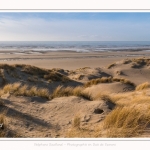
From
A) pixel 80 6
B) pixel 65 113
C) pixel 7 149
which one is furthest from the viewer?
pixel 65 113

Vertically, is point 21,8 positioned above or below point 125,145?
above

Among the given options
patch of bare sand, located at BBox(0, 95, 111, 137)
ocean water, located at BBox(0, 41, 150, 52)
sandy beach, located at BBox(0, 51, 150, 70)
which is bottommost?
sandy beach, located at BBox(0, 51, 150, 70)

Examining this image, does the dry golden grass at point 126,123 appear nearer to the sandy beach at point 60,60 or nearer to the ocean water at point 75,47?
the sandy beach at point 60,60

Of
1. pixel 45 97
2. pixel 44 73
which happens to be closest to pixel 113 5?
pixel 45 97

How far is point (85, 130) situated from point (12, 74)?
961cm

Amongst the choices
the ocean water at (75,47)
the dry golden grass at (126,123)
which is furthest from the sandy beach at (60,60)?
the dry golden grass at (126,123)

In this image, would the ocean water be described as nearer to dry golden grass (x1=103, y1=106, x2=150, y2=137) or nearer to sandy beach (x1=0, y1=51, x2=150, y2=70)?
sandy beach (x1=0, y1=51, x2=150, y2=70)

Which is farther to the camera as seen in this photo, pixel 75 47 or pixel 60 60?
pixel 75 47

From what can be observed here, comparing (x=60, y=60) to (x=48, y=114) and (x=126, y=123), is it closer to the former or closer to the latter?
(x=48, y=114)

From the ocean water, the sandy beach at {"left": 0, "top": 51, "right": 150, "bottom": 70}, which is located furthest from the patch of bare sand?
the ocean water

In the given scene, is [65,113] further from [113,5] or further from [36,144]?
[113,5]

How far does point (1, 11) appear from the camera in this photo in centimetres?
555

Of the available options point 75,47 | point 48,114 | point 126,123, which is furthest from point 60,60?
point 75,47

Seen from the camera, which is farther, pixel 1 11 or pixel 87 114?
pixel 87 114
